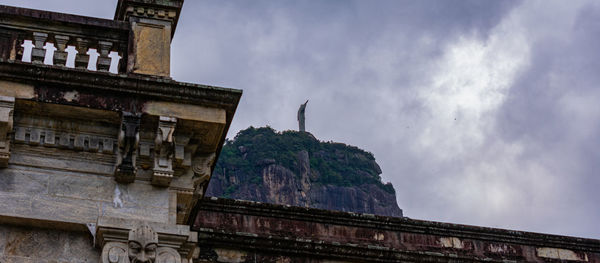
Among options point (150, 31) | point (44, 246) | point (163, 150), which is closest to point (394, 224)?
point (150, 31)

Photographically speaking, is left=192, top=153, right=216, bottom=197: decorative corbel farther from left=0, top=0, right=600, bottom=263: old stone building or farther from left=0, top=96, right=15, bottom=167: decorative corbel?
left=0, top=96, right=15, bottom=167: decorative corbel

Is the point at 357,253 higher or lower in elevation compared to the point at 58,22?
lower

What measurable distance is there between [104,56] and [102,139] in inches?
43.3

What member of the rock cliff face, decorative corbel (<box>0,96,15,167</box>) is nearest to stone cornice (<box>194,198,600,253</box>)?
decorative corbel (<box>0,96,15,167</box>)

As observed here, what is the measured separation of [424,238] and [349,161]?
119 metres

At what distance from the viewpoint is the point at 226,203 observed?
1299 centimetres

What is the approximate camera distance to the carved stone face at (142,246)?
8211mm

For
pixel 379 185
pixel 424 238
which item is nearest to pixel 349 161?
pixel 379 185

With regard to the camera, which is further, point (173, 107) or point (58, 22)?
point (58, 22)

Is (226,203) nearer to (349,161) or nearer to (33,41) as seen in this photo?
(33,41)

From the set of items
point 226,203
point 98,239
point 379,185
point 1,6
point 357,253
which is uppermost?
point 379,185

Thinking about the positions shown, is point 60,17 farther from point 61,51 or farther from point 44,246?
point 44,246

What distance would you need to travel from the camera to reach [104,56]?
9578mm

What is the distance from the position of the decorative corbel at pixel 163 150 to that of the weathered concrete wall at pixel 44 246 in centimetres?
87
